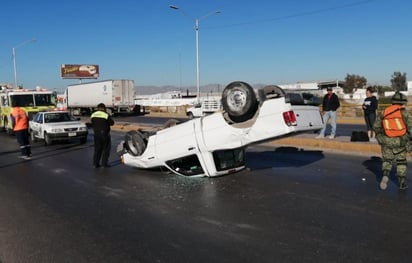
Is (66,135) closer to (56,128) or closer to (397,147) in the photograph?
(56,128)

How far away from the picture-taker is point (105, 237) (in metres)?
5.39

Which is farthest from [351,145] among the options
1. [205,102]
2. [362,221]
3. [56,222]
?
[205,102]

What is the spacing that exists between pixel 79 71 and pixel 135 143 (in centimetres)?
9366

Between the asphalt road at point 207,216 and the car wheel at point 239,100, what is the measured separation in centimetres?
134

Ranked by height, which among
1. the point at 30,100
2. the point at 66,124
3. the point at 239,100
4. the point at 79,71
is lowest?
the point at 66,124

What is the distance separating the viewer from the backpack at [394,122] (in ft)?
23.5

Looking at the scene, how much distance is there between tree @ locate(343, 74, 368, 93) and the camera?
113438 millimetres

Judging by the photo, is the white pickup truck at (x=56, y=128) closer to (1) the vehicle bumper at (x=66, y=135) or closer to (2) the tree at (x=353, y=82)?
(1) the vehicle bumper at (x=66, y=135)

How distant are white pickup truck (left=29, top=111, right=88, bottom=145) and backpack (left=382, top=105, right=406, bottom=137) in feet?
43.1

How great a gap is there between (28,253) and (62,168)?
262 inches

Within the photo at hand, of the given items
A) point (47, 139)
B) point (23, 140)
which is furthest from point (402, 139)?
point (47, 139)

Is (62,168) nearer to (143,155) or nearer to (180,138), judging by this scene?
(143,155)

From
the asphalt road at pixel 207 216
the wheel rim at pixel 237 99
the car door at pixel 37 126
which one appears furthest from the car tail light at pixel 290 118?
the car door at pixel 37 126

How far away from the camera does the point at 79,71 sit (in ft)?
324
